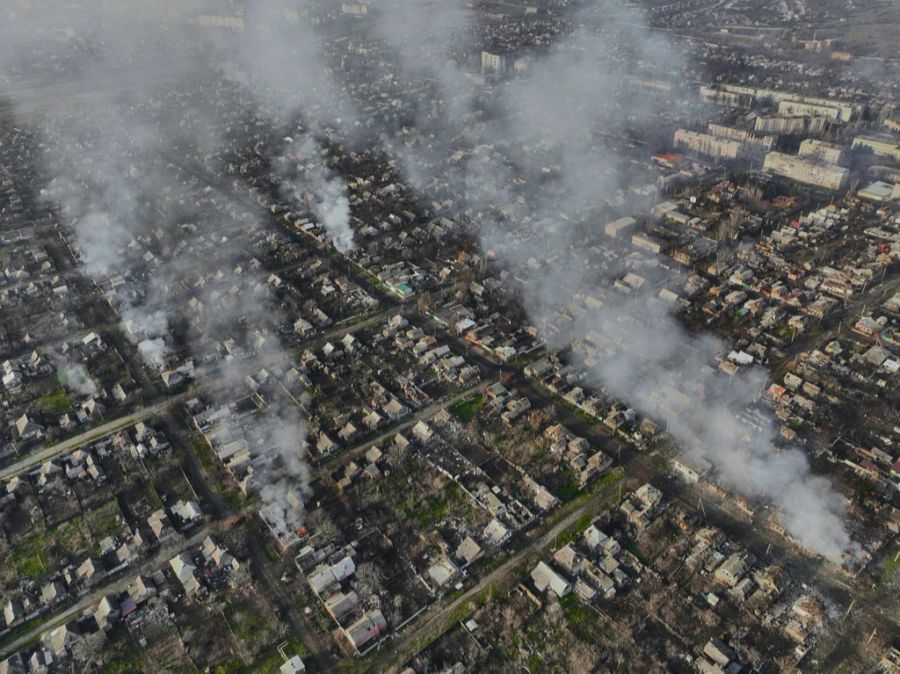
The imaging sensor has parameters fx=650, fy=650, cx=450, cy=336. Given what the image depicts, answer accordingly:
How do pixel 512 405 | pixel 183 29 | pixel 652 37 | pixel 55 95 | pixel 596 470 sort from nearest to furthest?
pixel 596 470, pixel 512 405, pixel 55 95, pixel 652 37, pixel 183 29

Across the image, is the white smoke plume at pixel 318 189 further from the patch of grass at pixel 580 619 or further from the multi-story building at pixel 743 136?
the multi-story building at pixel 743 136

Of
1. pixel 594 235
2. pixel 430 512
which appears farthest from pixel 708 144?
pixel 430 512

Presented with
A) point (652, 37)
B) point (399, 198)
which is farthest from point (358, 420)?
point (652, 37)

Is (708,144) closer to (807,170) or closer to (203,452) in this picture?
(807,170)

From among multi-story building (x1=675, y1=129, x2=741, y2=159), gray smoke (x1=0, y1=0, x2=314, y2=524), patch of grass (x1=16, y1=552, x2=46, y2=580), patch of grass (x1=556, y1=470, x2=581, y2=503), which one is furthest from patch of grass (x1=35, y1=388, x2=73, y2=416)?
multi-story building (x1=675, y1=129, x2=741, y2=159)

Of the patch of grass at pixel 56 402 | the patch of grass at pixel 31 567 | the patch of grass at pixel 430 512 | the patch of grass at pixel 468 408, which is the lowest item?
the patch of grass at pixel 56 402

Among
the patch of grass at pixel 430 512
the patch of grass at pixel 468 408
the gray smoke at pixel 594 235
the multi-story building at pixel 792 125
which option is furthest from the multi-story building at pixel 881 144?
the patch of grass at pixel 430 512

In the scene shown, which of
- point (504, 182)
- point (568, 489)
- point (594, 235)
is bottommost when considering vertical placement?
point (504, 182)

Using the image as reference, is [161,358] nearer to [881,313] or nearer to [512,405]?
[512,405]
